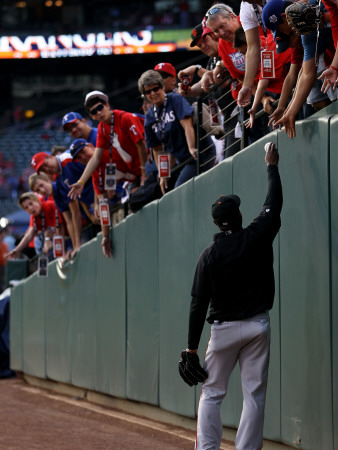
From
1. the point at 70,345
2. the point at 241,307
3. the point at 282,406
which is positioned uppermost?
the point at 241,307

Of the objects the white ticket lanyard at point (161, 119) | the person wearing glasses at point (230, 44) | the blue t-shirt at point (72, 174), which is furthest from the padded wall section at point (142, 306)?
the person wearing glasses at point (230, 44)

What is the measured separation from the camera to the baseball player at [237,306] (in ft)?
18.2

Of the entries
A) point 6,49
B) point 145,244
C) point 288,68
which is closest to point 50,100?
point 6,49

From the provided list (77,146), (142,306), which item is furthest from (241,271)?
(77,146)

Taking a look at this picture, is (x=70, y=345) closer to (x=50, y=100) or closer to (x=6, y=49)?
(x=6, y=49)

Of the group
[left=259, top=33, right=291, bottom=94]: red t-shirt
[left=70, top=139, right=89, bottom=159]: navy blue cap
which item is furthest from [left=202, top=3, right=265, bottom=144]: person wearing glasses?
[left=70, top=139, right=89, bottom=159]: navy blue cap

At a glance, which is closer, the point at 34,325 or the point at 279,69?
the point at 279,69

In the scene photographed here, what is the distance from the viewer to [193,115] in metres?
8.62

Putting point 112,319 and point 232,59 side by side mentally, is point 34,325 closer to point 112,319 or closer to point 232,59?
point 112,319

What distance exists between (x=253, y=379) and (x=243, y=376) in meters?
0.07

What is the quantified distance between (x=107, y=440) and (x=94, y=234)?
4.08 metres

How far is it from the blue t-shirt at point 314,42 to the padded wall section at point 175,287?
262cm

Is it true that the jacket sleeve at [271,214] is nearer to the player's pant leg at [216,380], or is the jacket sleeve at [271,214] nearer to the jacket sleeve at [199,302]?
the jacket sleeve at [199,302]

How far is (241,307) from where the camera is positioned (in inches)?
220
